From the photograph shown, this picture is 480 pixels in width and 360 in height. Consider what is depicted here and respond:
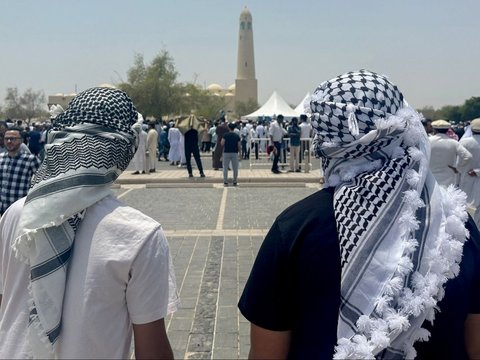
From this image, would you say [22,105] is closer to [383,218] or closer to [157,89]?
[157,89]

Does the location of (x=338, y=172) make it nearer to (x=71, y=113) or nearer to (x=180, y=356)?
(x=71, y=113)

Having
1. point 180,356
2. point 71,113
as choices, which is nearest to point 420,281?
point 71,113

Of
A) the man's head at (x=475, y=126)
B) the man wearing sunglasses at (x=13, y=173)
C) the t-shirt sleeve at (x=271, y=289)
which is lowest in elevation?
the man wearing sunglasses at (x=13, y=173)

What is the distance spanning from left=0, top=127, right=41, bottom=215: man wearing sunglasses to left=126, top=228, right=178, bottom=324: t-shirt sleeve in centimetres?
506

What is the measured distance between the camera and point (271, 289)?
1.74 metres

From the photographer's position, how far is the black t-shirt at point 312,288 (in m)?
1.67

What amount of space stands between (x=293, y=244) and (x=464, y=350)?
684mm

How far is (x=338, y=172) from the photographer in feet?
5.89

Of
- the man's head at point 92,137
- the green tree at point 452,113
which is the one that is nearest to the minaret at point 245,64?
the green tree at point 452,113

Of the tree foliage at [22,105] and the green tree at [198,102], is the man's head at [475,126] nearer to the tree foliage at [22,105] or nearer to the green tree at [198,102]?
the green tree at [198,102]

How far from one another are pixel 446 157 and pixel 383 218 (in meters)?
6.56

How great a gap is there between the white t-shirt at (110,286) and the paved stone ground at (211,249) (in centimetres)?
252

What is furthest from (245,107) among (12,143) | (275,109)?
(12,143)

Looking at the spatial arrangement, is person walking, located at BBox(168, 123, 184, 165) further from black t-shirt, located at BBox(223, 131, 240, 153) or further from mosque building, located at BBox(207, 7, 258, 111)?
mosque building, located at BBox(207, 7, 258, 111)
